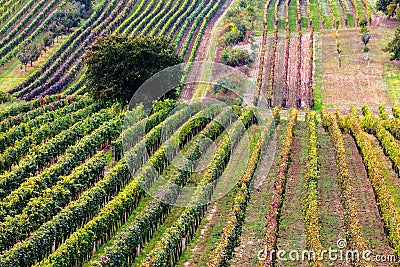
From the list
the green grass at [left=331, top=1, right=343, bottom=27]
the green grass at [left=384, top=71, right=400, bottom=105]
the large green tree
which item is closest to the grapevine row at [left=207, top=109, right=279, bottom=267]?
the large green tree

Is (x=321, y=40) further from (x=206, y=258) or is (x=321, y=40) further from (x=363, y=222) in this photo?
(x=206, y=258)

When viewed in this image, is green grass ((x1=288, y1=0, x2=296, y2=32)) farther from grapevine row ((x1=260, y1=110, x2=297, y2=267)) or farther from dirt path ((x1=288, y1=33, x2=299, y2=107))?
grapevine row ((x1=260, y1=110, x2=297, y2=267))

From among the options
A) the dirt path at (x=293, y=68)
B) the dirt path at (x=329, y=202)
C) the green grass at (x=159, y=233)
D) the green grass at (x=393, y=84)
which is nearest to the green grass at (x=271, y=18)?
the dirt path at (x=293, y=68)

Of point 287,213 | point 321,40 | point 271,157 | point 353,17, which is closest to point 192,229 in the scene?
point 287,213

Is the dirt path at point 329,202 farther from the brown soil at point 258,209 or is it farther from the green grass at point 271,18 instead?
the green grass at point 271,18

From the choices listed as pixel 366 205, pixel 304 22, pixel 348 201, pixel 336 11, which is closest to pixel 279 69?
pixel 304 22

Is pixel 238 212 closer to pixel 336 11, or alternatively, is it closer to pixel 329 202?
pixel 329 202

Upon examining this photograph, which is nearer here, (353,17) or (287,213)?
(287,213)

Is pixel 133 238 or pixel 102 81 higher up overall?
pixel 102 81
